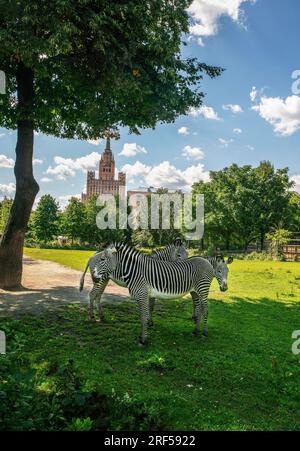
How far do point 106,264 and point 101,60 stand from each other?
795cm

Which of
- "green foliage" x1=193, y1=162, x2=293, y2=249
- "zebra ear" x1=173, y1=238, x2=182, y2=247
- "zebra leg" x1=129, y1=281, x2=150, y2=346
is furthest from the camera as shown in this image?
"green foliage" x1=193, y1=162, x2=293, y2=249

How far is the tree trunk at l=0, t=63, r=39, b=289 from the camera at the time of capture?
1320 centimetres

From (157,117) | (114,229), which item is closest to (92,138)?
(157,117)

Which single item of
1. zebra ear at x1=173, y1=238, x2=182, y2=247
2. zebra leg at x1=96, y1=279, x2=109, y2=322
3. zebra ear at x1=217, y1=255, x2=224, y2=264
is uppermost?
zebra ear at x1=173, y1=238, x2=182, y2=247

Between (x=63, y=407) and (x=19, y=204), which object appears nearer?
(x=63, y=407)

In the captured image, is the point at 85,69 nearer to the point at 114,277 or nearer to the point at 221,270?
the point at 114,277

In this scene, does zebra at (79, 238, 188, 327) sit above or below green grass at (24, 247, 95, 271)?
above

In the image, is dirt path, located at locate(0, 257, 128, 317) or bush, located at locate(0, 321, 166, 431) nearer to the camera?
bush, located at locate(0, 321, 166, 431)

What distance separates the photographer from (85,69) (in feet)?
39.9

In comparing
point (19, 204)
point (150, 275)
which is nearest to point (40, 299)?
point (19, 204)

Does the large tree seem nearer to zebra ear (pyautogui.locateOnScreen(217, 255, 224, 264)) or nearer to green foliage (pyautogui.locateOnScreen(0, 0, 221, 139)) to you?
green foliage (pyautogui.locateOnScreen(0, 0, 221, 139))

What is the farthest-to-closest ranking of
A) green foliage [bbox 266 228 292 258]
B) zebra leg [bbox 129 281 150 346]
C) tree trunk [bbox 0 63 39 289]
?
1. green foliage [bbox 266 228 292 258]
2. tree trunk [bbox 0 63 39 289]
3. zebra leg [bbox 129 281 150 346]

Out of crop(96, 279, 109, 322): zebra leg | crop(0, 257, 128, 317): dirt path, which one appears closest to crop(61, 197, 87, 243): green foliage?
crop(0, 257, 128, 317): dirt path

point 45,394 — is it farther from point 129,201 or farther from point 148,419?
point 129,201
